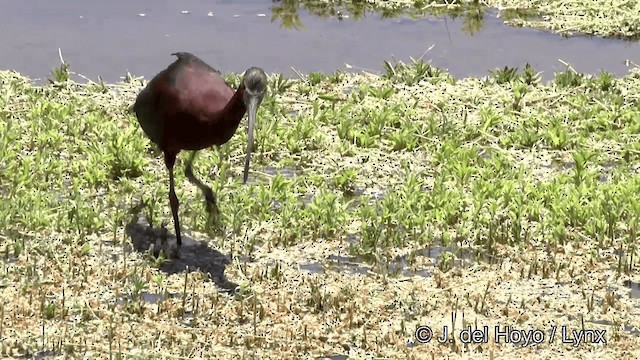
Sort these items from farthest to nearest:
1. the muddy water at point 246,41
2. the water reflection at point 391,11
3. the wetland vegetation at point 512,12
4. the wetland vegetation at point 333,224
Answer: the water reflection at point 391,11 < the wetland vegetation at point 512,12 < the muddy water at point 246,41 < the wetland vegetation at point 333,224

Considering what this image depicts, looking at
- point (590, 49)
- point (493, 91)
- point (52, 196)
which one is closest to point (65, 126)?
point (52, 196)

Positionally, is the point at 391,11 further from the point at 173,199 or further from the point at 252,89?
the point at 252,89

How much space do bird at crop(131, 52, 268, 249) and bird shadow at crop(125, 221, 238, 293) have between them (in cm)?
9

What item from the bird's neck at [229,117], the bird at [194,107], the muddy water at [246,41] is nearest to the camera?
the bird at [194,107]

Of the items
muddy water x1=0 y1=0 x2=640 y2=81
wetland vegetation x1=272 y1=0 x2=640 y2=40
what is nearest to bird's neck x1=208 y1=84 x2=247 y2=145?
muddy water x1=0 y1=0 x2=640 y2=81

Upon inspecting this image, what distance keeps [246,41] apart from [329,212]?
543 cm

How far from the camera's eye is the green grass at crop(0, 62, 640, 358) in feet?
20.6

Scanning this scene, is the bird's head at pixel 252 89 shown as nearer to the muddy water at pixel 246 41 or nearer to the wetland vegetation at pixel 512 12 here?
the muddy water at pixel 246 41

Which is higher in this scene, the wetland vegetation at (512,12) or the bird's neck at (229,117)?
the bird's neck at (229,117)

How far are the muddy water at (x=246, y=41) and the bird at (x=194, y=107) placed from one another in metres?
3.80

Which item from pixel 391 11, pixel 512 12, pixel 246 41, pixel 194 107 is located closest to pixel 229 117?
pixel 194 107

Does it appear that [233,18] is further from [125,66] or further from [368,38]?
[125,66]

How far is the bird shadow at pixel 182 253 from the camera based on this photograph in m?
6.94

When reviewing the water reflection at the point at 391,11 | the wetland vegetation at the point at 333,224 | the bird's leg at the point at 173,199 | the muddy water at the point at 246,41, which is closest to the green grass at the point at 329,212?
the wetland vegetation at the point at 333,224
